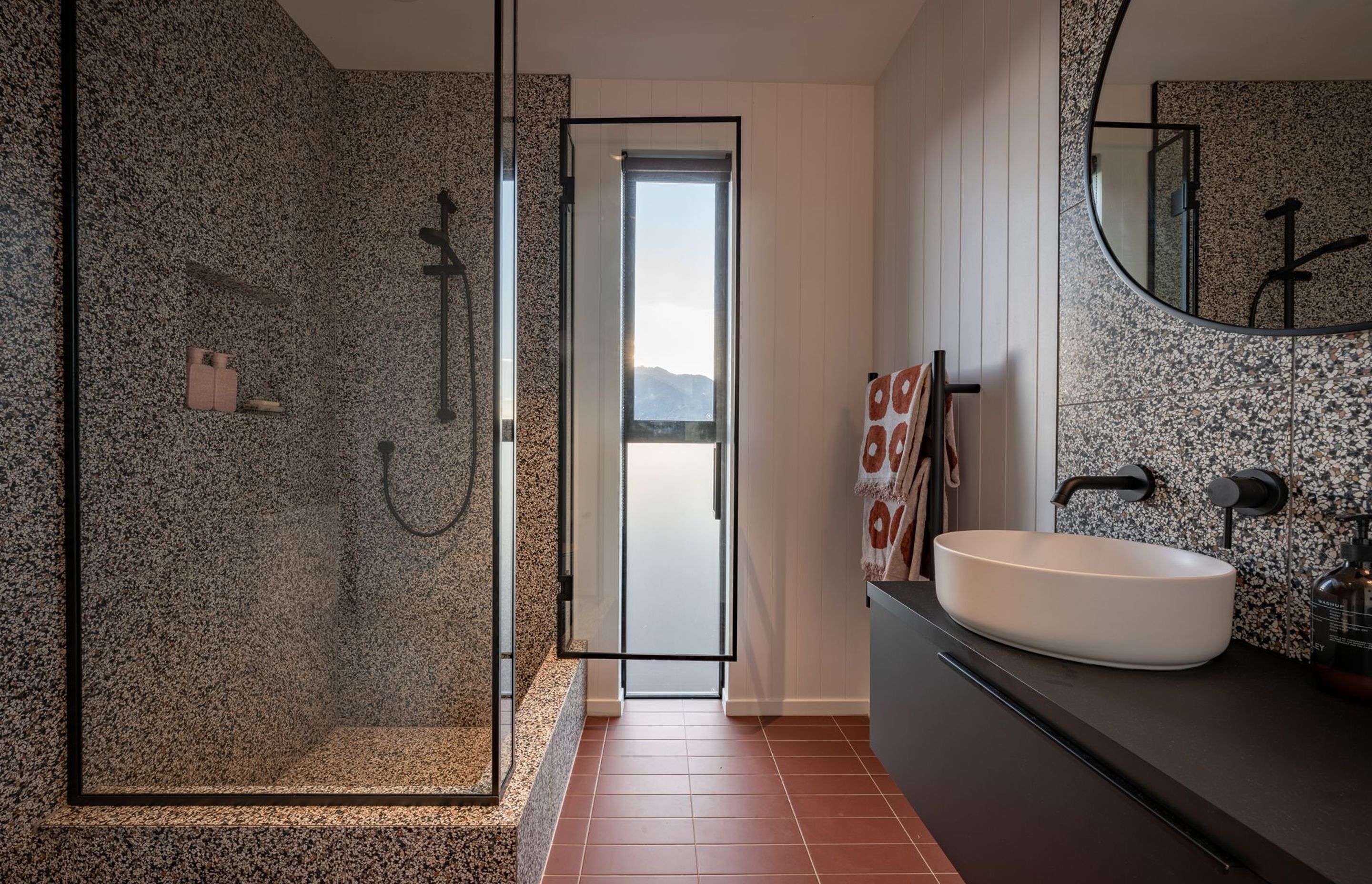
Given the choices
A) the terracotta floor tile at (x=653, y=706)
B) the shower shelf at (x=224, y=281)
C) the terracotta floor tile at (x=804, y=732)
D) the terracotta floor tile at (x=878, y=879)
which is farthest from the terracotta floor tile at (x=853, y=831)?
the shower shelf at (x=224, y=281)

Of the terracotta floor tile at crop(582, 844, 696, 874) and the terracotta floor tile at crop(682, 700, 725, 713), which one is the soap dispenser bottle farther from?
the terracotta floor tile at crop(682, 700, 725, 713)

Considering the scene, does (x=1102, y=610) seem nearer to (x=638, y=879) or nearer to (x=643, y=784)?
(x=638, y=879)

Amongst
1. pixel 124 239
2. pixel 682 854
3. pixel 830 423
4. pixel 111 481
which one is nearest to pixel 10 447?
pixel 111 481

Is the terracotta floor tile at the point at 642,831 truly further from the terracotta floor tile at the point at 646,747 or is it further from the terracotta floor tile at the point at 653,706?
the terracotta floor tile at the point at 653,706

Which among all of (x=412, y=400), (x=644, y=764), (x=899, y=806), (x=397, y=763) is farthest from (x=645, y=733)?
(x=412, y=400)

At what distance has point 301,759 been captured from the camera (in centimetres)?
137

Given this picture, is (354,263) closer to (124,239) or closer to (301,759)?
(124,239)

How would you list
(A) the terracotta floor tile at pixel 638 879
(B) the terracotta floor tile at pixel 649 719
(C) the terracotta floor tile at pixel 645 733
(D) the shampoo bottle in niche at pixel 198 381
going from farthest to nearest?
(B) the terracotta floor tile at pixel 649 719 → (C) the terracotta floor tile at pixel 645 733 → (A) the terracotta floor tile at pixel 638 879 → (D) the shampoo bottle in niche at pixel 198 381

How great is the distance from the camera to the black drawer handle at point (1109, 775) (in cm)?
54

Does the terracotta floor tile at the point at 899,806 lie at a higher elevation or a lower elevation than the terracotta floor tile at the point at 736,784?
lower

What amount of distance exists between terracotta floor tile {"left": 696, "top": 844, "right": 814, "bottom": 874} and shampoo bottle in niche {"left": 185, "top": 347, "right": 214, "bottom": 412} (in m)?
1.58

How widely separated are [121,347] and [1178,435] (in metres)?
2.00

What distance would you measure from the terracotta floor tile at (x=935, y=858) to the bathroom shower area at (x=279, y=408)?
1.16 m

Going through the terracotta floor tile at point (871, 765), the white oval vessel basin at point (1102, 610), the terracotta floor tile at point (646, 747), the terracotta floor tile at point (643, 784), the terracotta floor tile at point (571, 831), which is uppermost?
the white oval vessel basin at point (1102, 610)
